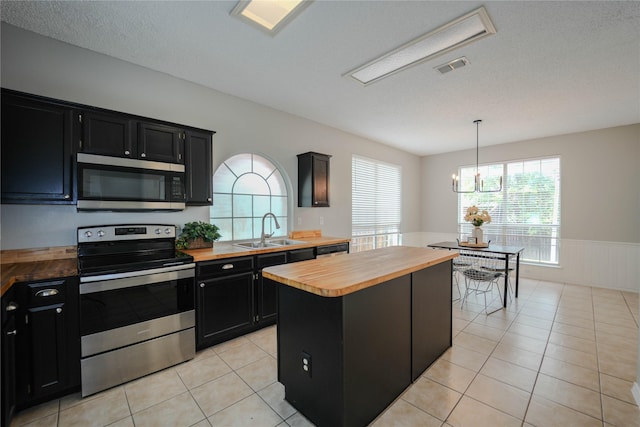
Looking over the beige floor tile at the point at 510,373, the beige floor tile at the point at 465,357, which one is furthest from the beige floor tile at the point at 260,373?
the beige floor tile at the point at 510,373

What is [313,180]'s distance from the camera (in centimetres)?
400

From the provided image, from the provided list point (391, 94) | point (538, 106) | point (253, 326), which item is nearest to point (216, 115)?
point (391, 94)

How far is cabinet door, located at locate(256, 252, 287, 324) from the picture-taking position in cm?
297

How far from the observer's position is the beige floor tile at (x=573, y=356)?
240 centimetres

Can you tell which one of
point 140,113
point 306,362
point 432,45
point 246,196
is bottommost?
point 306,362

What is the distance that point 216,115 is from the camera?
10.8ft

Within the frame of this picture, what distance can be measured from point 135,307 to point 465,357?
2.84 meters

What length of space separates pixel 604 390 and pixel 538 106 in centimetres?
325

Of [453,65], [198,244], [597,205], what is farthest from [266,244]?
[597,205]

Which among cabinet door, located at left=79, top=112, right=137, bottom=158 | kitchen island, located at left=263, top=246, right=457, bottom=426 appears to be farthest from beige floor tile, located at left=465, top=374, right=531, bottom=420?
cabinet door, located at left=79, top=112, right=137, bottom=158

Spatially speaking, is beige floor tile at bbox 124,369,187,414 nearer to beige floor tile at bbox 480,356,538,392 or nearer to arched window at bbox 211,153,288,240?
arched window at bbox 211,153,288,240

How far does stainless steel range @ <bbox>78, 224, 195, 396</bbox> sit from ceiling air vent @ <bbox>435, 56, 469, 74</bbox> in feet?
9.76

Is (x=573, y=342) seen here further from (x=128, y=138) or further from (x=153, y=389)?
(x=128, y=138)

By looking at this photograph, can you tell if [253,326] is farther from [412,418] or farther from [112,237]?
[412,418]
